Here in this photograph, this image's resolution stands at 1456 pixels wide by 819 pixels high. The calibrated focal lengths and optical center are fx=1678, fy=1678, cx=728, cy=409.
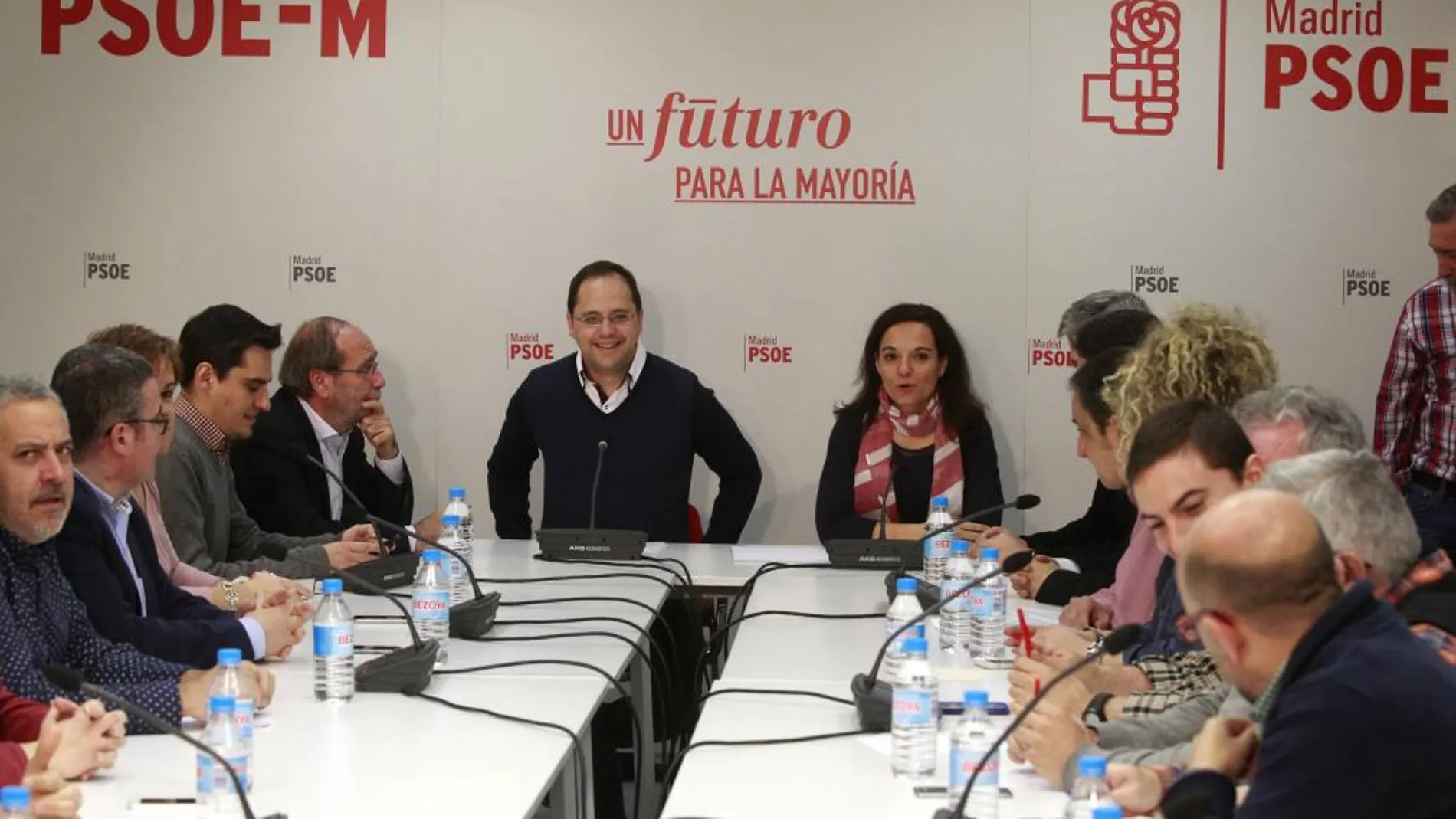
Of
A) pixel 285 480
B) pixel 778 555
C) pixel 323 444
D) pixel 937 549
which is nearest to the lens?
pixel 937 549

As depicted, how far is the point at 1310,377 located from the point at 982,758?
4084mm

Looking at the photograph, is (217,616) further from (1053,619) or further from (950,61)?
(950,61)

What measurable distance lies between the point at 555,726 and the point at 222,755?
23.3 inches

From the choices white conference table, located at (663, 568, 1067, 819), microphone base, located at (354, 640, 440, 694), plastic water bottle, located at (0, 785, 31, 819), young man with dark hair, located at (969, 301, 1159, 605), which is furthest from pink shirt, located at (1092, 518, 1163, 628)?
plastic water bottle, located at (0, 785, 31, 819)

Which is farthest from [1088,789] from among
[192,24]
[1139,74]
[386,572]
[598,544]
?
[192,24]

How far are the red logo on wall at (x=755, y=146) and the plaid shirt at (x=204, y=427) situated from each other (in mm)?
1905

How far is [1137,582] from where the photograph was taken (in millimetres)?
3471

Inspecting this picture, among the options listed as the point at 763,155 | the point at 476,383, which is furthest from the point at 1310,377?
the point at 476,383

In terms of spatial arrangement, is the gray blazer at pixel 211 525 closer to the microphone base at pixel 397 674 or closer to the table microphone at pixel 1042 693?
the microphone base at pixel 397 674

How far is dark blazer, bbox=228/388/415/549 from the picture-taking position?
192 inches

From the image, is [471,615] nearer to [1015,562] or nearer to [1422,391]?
[1015,562]

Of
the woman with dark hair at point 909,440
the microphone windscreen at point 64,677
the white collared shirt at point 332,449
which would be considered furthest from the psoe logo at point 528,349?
the microphone windscreen at point 64,677

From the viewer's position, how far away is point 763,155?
18.8 ft

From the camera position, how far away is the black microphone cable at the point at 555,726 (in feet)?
8.61
